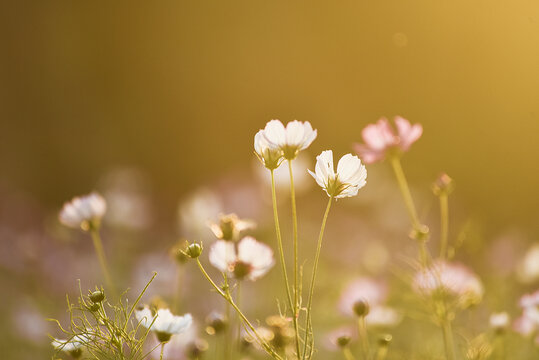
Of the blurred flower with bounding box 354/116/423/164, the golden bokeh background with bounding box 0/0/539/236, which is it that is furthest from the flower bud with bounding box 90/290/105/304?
the golden bokeh background with bounding box 0/0/539/236

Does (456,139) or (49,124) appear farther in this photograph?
(49,124)

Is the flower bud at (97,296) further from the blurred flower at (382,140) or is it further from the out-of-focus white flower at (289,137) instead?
the blurred flower at (382,140)

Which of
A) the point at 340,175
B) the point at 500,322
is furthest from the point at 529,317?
the point at 340,175

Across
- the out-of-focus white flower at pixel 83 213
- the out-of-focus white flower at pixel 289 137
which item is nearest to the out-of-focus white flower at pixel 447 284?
the out-of-focus white flower at pixel 289 137

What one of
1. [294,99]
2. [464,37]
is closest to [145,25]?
[294,99]

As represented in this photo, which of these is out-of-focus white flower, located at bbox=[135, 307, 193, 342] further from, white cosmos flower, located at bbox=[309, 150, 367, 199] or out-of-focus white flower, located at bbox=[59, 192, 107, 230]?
out-of-focus white flower, located at bbox=[59, 192, 107, 230]

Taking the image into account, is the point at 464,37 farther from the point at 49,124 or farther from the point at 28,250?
the point at 49,124

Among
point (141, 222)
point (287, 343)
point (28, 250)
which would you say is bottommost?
point (287, 343)
